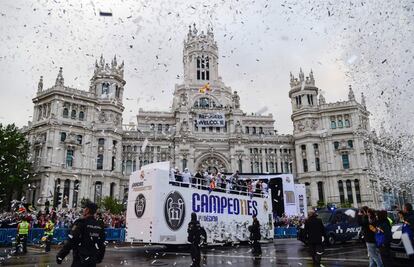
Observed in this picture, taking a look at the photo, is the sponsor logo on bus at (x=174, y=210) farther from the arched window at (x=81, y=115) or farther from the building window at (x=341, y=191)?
the building window at (x=341, y=191)

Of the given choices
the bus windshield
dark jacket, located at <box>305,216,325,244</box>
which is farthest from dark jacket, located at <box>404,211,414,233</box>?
the bus windshield

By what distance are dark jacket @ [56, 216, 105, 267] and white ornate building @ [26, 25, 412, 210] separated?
4920cm

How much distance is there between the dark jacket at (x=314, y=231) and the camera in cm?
1195

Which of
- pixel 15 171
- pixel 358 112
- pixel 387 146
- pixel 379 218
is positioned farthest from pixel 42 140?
pixel 387 146

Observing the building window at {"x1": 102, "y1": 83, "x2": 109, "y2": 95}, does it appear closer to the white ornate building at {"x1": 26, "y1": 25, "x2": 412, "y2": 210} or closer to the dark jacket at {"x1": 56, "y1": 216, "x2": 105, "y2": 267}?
the white ornate building at {"x1": 26, "y1": 25, "x2": 412, "y2": 210}

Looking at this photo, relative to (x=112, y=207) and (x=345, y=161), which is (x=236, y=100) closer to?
(x=345, y=161)

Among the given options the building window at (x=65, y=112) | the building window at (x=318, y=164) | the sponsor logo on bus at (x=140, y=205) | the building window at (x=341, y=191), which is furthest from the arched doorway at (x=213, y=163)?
the sponsor logo on bus at (x=140, y=205)

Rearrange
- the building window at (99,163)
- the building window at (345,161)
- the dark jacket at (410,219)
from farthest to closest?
the building window at (345,161) → the building window at (99,163) → the dark jacket at (410,219)

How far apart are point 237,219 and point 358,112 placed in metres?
53.7

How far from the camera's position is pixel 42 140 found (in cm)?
5259

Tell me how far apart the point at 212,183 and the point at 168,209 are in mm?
3857

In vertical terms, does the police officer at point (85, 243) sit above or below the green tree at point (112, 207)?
below

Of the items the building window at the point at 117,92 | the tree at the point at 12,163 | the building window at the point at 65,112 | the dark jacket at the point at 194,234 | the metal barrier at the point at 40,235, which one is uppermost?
the building window at the point at 117,92

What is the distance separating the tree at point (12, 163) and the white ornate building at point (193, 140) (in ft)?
9.50
